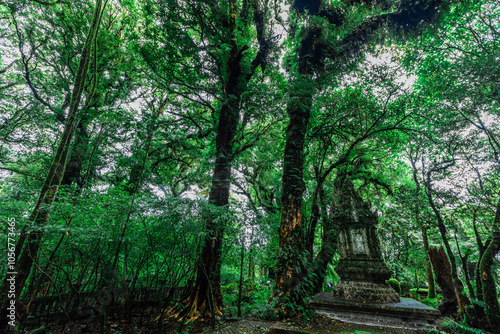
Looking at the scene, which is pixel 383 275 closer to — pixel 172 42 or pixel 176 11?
pixel 172 42

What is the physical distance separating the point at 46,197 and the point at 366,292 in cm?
608

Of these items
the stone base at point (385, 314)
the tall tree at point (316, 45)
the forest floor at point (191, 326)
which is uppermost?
the tall tree at point (316, 45)

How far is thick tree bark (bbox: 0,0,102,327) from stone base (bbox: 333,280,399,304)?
17.9ft

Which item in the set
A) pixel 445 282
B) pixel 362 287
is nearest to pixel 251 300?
pixel 362 287

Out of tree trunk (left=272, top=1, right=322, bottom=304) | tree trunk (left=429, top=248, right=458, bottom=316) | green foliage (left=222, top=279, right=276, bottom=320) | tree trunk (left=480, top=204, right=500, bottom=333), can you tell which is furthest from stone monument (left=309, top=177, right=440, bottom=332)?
tree trunk (left=429, top=248, right=458, bottom=316)

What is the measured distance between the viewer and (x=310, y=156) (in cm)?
801

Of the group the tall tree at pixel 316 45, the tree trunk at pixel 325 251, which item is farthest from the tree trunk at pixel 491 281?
the tall tree at pixel 316 45

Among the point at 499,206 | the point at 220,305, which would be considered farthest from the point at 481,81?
the point at 220,305

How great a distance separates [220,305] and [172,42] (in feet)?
24.2

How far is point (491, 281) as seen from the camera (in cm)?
525

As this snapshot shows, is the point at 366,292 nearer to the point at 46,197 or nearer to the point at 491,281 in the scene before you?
the point at 491,281

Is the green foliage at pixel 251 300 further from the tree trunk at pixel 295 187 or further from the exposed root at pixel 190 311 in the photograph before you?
the exposed root at pixel 190 311

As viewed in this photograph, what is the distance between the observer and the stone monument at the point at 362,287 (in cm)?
387

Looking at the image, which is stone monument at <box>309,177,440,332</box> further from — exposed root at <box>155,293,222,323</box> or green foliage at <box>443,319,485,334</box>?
exposed root at <box>155,293,222,323</box>
